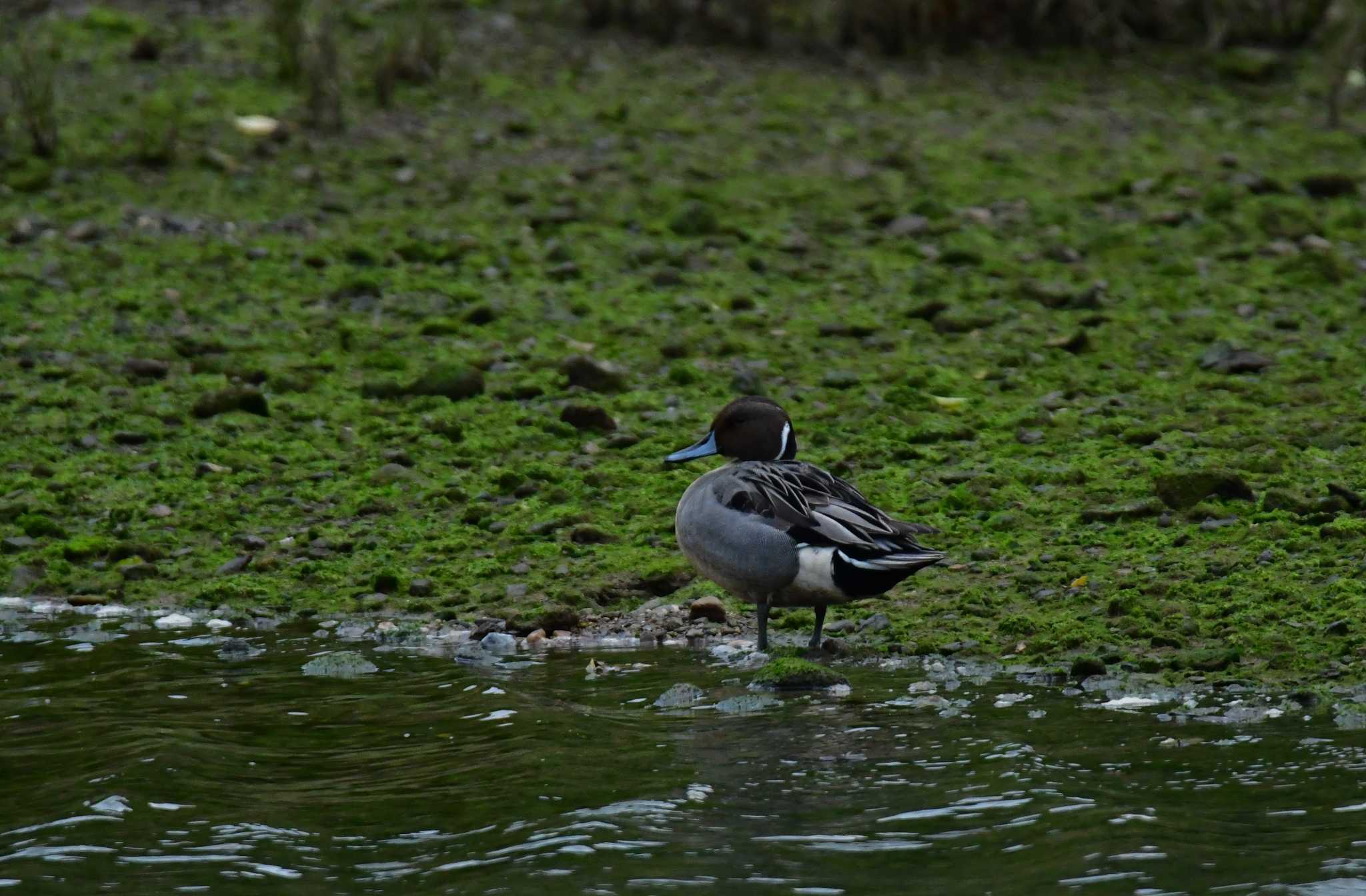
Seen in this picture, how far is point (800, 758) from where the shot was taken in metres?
5.93

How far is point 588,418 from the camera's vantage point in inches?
392

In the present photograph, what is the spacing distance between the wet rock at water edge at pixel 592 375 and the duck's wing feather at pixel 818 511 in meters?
2.93

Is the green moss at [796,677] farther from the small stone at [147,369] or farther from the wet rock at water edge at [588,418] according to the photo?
the small stone at [147,369]

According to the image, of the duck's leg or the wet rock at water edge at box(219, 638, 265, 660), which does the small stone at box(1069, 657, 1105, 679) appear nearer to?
the duck's leg

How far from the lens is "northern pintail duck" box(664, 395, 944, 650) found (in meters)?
7.04

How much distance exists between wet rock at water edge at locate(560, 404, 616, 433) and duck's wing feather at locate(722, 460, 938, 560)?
234 centimetres

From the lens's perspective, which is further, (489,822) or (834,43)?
(834,43)

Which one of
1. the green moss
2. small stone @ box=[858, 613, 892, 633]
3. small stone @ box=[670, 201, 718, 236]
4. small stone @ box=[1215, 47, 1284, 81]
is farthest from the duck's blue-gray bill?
small stone @ box=[1215, 47, 1284, 81]

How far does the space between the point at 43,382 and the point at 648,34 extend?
835 centimetres

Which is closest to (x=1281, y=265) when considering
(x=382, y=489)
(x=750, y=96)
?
(x=750, y=96)

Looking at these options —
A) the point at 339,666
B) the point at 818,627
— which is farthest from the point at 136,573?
the point at 818,627

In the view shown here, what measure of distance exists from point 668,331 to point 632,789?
6041 millimetres

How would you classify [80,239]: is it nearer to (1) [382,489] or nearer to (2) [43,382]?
(2) [43,382]

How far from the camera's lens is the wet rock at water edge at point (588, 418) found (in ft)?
32.5
